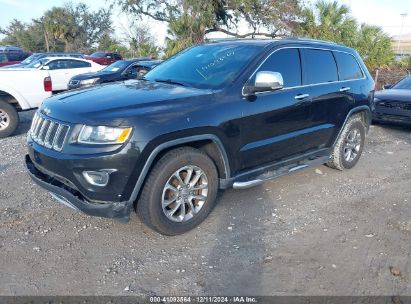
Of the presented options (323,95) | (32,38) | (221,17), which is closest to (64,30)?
(32,38)

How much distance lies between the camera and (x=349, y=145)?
586cm

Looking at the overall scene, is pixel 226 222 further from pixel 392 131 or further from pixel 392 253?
pixel 392 131

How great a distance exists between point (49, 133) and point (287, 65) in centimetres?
274

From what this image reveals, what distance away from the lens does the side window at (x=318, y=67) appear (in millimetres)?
4773

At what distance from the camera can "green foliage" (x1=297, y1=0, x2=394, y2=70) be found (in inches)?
672

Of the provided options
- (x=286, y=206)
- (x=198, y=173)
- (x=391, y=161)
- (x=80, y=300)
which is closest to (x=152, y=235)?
(x=198, y=173)

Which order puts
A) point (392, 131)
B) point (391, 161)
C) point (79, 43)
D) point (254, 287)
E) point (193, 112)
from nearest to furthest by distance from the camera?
1. point (254, 287)
2. point (193, 112)
3. point (391, 161)
4. point (392, 131)
5. point (79, 43)

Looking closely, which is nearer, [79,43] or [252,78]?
[252,78]

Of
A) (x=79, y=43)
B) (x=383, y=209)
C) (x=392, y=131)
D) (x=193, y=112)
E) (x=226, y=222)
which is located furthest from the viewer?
(x=79, y=43)

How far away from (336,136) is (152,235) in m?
3.04

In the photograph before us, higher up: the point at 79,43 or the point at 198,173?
the point at 79,43

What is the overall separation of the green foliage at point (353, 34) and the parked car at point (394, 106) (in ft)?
27.4

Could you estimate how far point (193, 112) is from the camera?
3.54 meters

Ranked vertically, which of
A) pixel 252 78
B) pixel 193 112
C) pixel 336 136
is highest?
pixel 252 78
